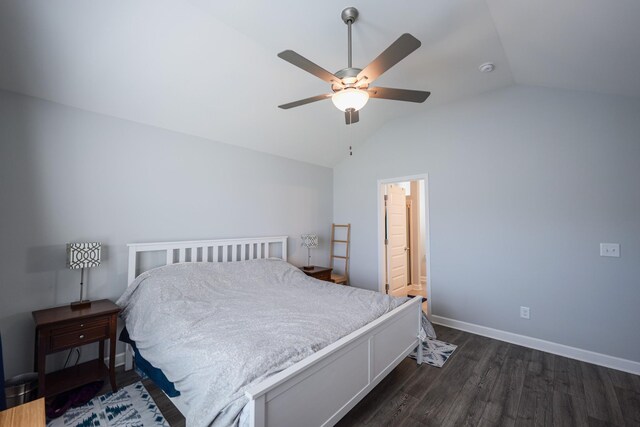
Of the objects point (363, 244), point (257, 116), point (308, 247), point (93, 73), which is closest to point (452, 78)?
point (257, 116)

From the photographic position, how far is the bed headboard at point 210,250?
8.99 ft

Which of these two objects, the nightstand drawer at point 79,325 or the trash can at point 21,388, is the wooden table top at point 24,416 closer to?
the nightstand drawer at point 79,325

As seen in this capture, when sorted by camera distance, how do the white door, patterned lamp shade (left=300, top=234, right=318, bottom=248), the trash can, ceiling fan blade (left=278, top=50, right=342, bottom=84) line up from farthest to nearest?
the white door < patterned lamp shade (left=300, top=234, right=318, bottom=248) < the trash can < ceiling fan blade (left=278, top=50, right=342, bottom=84)

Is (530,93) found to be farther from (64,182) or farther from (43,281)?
(43,281)

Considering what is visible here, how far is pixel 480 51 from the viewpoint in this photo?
2604mm

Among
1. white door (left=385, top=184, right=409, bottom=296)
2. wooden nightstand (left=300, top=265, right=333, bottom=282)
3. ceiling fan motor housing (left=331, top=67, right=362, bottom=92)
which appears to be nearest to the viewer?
ceiling fan motor housing (left=331, top=67, right=362, bottom=92)

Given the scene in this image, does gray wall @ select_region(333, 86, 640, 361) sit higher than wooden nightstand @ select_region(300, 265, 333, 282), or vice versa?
gray wall @ select_region(333, 86, 640, 361)

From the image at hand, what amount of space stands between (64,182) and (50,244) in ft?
1.77

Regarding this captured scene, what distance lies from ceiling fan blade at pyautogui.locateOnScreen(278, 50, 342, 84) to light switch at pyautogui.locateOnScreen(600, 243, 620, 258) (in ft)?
10.1

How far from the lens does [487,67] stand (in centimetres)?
286

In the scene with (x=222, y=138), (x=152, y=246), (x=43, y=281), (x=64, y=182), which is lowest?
(x=43, y=281)

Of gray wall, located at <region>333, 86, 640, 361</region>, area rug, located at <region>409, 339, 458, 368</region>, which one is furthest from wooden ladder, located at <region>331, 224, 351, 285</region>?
area rug, located at <region>409, 339, 458, 368</region>

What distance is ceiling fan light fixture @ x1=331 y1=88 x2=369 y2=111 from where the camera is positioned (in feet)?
6.34

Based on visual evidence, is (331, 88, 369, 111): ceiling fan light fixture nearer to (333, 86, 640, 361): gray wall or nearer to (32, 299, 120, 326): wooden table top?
(333, 86, 640, 361): gray wall
